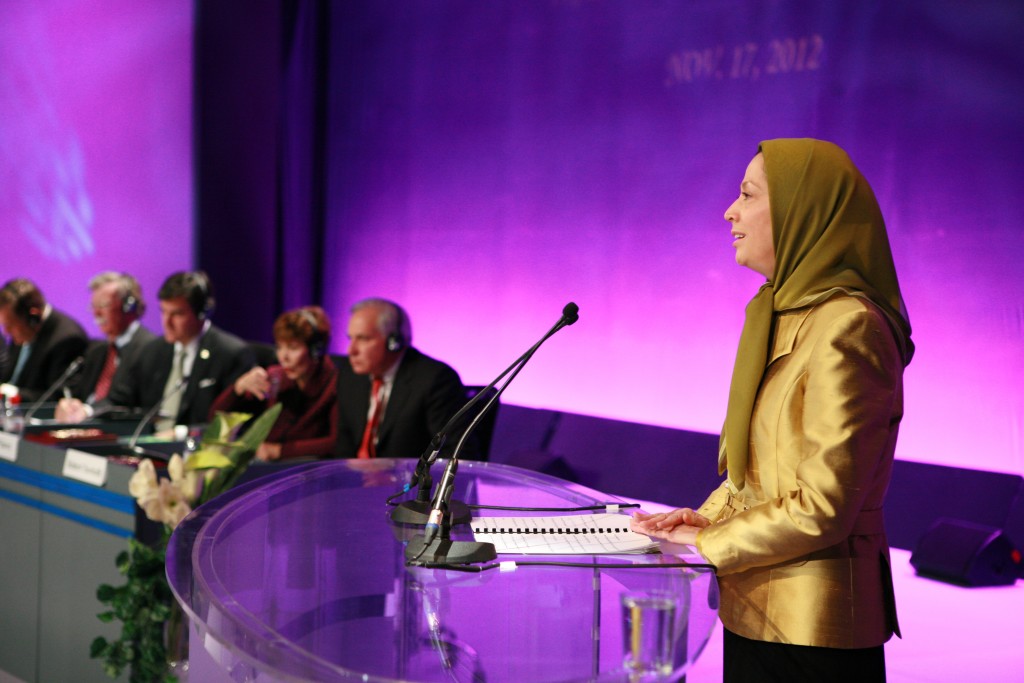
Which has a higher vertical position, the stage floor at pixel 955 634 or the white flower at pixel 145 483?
the white flower at pixel 145 483

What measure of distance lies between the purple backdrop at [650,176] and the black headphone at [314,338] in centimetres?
141

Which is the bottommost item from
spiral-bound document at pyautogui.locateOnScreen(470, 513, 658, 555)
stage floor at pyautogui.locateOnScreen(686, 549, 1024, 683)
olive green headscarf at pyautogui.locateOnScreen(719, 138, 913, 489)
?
stage floor at pyautogui.locateOnScreen(686, 549, 1024, 683)

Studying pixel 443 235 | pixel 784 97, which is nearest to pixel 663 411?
pixel 784 97

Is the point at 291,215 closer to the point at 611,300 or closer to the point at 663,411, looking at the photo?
the point at 611,300

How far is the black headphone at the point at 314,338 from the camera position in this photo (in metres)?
4.21

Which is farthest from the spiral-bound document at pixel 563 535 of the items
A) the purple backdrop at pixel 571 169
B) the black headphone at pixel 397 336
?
the purple backdrop at pixel 571 169

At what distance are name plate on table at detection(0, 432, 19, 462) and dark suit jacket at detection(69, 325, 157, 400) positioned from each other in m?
1.35

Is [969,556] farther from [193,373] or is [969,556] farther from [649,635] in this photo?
[193,373]

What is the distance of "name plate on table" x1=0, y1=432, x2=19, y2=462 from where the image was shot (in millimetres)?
3736

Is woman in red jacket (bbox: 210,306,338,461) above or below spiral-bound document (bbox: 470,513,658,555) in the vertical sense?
below

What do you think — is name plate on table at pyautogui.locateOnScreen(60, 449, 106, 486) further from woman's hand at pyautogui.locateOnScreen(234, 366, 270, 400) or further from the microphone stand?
the microphone stand

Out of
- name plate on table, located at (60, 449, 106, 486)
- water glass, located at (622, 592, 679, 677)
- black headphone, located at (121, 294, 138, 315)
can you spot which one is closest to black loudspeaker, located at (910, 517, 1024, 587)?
water glass, located at (622, 592, 679, 677)

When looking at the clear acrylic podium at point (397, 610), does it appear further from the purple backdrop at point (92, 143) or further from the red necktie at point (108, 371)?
the purple backdrop at point (92, 143)

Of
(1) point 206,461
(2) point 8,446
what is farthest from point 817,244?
(2) point 8,446
